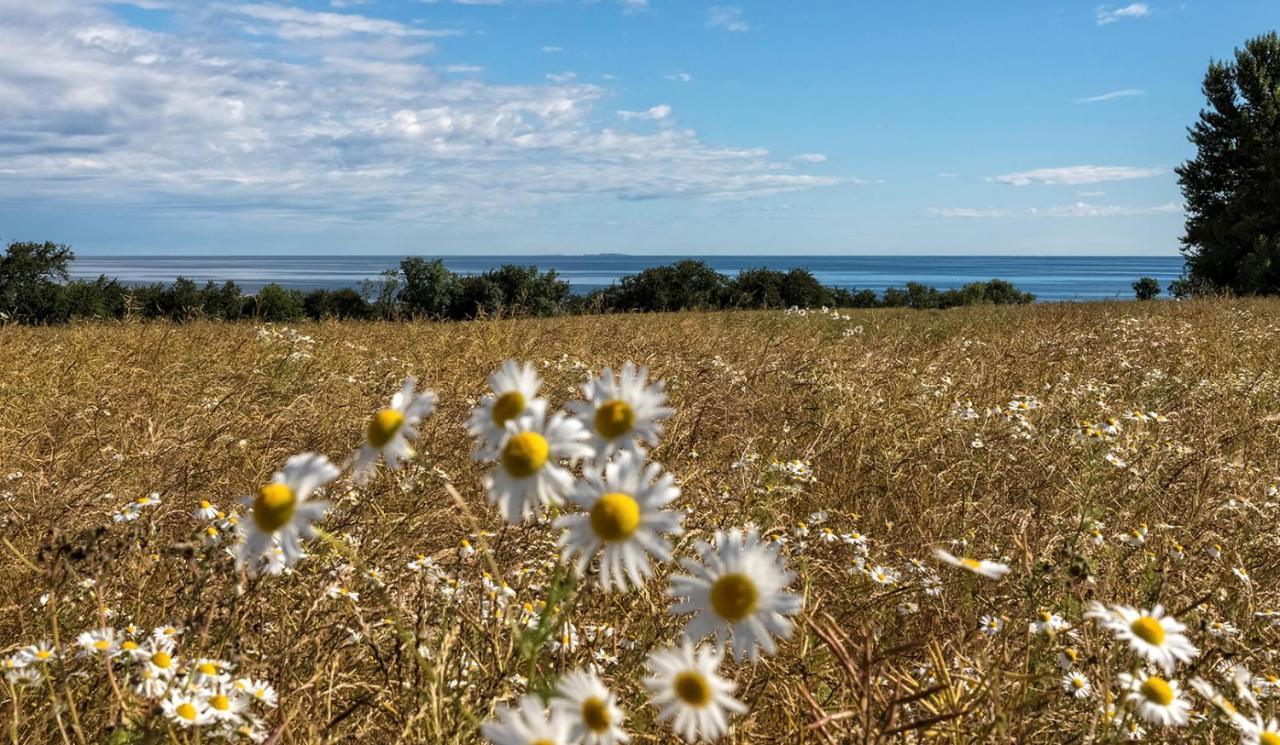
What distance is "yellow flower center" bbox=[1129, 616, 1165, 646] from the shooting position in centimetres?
128

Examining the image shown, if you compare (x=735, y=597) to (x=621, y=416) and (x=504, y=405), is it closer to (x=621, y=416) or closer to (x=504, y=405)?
(x=621, y=416)

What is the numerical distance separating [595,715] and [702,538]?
5.32 ft

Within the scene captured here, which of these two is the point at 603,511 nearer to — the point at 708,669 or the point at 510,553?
the point at 708,669

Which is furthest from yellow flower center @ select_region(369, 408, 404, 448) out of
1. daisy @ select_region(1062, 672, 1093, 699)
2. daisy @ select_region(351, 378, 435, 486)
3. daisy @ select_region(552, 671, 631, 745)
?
daisy @ select_region(1062, 672, 1093, 699)

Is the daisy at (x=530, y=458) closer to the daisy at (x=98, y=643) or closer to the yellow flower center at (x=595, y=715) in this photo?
the yellow flower center at (x=595, y=715)

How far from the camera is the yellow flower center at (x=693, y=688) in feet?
2.63

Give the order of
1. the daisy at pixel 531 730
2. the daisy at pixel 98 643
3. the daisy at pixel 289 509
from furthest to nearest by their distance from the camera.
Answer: the daisy at pixel 98 643
the daisy at pixel 289 509
the daisy at pixel 531 730

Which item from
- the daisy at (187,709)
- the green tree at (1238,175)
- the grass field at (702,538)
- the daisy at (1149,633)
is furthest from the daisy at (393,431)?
the green tree at (1238,175)

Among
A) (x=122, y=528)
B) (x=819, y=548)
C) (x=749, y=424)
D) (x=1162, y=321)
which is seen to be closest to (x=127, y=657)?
(x=122, y=528)

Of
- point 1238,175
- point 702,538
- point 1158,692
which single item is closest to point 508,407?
point 1158,692

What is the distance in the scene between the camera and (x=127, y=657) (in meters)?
1.53

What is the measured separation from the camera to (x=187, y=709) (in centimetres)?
131

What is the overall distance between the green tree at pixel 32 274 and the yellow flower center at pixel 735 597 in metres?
36.2

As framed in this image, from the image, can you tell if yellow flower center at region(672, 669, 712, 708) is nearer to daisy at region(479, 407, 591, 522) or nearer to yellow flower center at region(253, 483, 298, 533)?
daisy at region(479, 407, 591, 522)
